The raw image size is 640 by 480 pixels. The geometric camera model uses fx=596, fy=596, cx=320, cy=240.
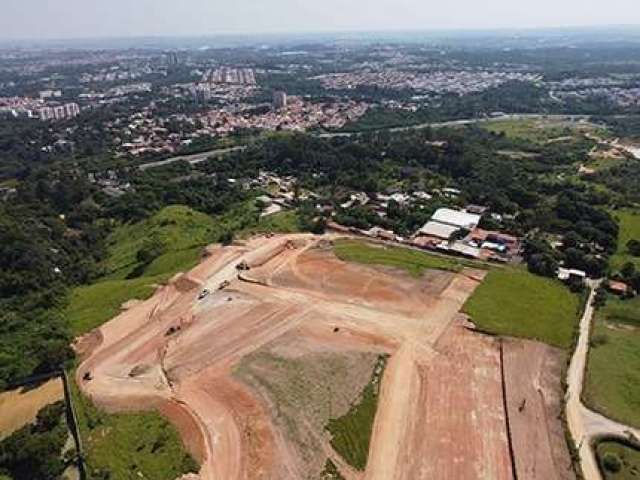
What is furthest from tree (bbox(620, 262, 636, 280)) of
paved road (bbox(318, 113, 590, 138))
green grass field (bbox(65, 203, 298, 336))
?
paved road (bbox(318, 113, 590, 138))

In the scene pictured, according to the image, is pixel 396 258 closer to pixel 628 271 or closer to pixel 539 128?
pixel 628 271

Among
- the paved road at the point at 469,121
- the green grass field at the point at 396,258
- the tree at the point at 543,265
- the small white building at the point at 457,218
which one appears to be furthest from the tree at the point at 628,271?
the paved road at the point at 469,121

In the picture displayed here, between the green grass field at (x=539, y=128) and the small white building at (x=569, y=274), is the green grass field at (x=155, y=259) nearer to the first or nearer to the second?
the small white building at (x=569, y=274)

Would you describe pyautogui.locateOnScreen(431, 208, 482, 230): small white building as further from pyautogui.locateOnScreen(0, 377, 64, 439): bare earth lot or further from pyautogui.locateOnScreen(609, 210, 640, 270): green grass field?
pyautogui.locateOnScreen(0, 377, 64, 439): bare earth lot

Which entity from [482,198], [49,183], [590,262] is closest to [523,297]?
[590,262]

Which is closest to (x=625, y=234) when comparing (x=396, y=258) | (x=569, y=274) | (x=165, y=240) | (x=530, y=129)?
(x=569, y=274)

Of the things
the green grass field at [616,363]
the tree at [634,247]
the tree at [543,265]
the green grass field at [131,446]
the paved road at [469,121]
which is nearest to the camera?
the green grass field at [131,446]
